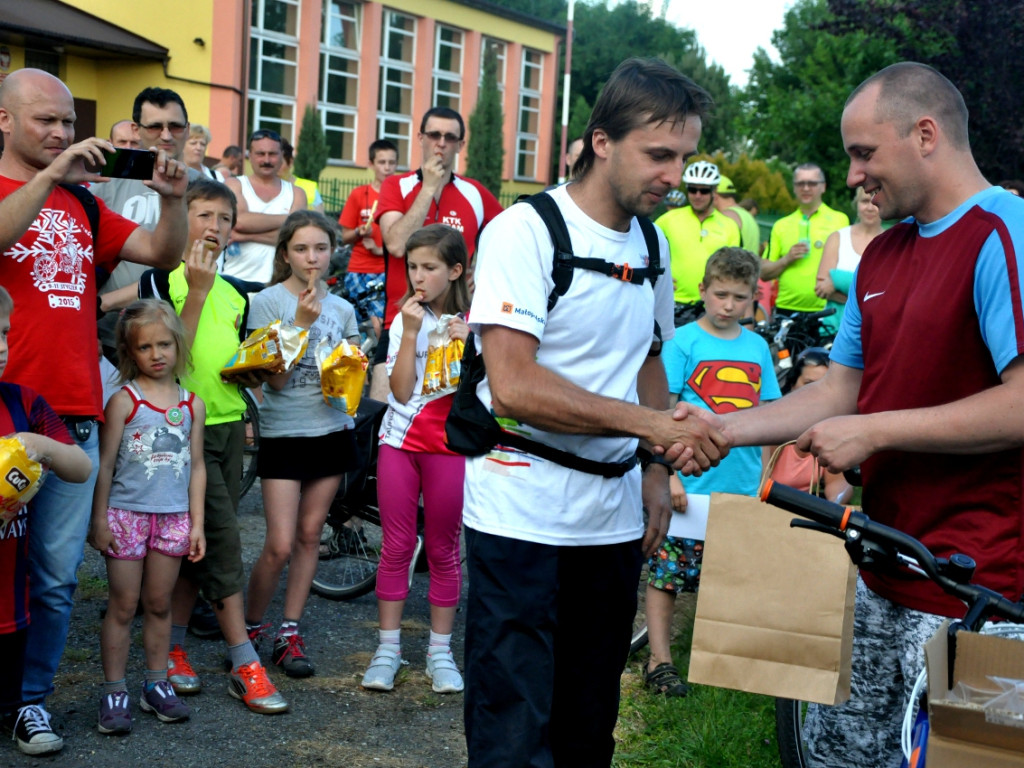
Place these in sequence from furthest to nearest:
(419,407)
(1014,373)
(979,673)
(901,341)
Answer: (419,407) < (901,341) < (1014,373) < (979,673)

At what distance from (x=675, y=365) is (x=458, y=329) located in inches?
38.3

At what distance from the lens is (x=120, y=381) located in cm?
466

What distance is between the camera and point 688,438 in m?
3.23

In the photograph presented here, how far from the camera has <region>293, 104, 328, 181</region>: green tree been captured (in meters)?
28.3

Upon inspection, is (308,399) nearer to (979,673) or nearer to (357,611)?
(357,611)

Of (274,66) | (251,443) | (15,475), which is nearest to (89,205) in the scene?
(15,475)

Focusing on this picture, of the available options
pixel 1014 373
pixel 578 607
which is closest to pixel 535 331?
pixel 578 607

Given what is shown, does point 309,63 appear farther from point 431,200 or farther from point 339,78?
point 431,200

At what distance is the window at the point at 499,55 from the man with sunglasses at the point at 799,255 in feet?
83.5

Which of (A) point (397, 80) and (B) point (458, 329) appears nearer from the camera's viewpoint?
(B) point (458, 329)

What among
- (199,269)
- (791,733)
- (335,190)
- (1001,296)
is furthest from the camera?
(335,190)

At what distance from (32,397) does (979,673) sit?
10.4 ft

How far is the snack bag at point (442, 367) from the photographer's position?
512 cm

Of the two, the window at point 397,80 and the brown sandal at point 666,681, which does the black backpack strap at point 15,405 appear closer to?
the brown sandal at point 666,681
